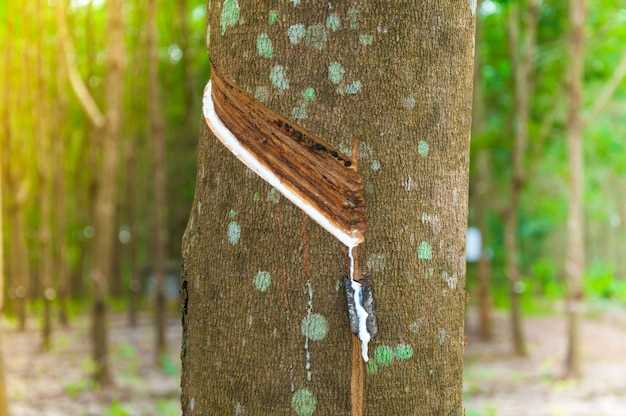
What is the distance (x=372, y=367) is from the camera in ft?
5.06

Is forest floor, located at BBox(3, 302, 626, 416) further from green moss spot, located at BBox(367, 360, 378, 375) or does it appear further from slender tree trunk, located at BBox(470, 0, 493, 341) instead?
green moss spot, located at BBox(367, 360, 378, 375)

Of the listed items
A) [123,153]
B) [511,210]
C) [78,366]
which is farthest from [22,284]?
[511,210]

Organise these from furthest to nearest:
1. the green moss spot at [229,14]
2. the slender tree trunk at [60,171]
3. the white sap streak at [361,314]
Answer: the slender tree trunk at [60,171] → the green moss spot at [229,14] → the white sap streak at [361,314]

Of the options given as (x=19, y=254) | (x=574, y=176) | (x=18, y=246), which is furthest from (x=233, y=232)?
(x=18, y=246)

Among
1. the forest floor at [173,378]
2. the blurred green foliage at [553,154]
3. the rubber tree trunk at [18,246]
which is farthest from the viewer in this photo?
the rubber tree trunk at [18,246]

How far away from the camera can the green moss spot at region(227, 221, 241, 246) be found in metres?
1.59

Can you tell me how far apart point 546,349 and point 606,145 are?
18.5 ft

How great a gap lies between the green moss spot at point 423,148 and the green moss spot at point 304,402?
0.49 metres

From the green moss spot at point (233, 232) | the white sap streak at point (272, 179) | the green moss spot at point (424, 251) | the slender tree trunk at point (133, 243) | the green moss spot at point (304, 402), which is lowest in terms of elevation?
the slender tree trunk at point (133, 243)

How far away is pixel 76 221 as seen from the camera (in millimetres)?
25312

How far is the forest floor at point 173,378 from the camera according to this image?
8656mm

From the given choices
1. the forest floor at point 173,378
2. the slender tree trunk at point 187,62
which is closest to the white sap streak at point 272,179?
the forest floor at point 173,378

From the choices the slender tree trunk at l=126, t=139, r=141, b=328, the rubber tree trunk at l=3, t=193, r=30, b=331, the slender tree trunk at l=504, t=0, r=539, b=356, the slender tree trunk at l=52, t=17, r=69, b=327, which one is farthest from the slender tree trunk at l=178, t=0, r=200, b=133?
the slender tree trunk at l=504, t=0, r=539, b=356

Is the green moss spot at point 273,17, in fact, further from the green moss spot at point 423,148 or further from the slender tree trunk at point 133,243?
the slender tree trunk at point 133,243
